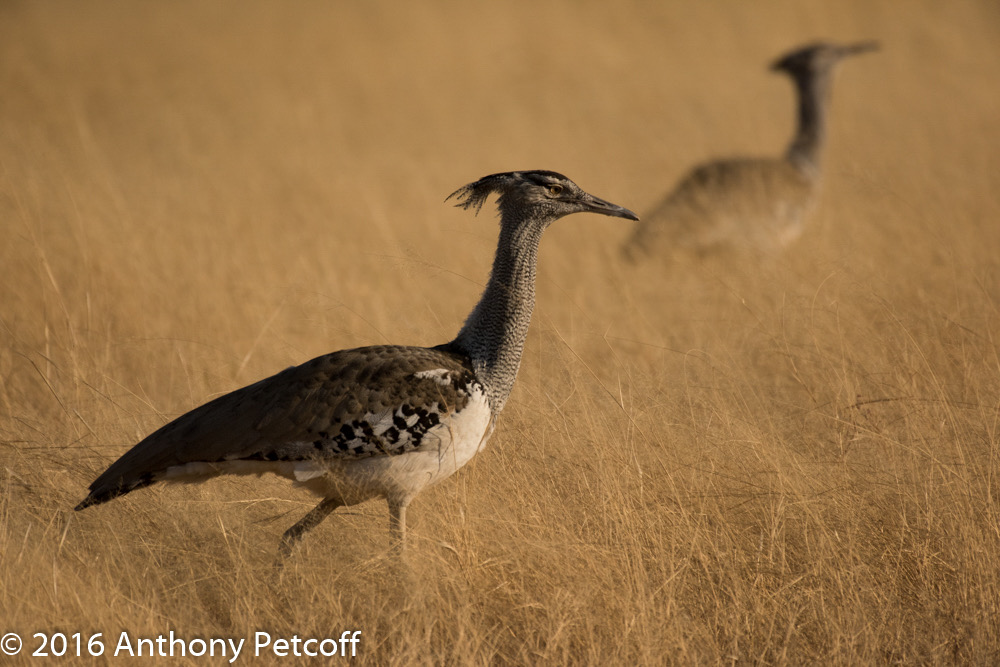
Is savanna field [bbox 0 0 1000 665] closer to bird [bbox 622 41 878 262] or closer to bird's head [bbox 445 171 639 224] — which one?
bird [bbox 622 41 878 262]

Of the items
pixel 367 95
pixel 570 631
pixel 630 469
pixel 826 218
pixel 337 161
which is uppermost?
pixel 367 95

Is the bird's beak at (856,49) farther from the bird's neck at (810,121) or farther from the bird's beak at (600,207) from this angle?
the bird's beak at (600,207)

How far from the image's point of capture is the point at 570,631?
2.63 metres

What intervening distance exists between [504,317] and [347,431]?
61 centimetres

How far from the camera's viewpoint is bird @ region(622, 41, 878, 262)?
6.94 m

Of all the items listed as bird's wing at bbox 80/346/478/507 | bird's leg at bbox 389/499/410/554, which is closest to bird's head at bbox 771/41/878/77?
bird's wing at bbox 80/346/478/507

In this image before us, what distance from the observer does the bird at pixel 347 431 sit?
2.92m

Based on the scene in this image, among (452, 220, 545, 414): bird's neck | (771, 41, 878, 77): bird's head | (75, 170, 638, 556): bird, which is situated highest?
(771, 41, 878, 77): bird's head

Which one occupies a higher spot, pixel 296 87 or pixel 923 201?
pixel 296 87

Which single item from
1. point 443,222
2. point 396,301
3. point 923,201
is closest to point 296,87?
point 443,222

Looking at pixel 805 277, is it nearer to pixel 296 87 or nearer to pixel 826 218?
pixel 826 218

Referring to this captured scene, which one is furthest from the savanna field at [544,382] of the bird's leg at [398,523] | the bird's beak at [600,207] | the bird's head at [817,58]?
the bird's head at [817,58]

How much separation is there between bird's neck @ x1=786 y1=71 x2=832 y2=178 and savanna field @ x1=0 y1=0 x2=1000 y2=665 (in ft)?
1.42

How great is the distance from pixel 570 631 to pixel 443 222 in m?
5.16
